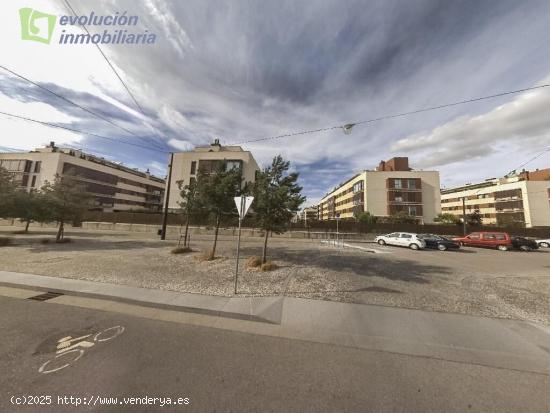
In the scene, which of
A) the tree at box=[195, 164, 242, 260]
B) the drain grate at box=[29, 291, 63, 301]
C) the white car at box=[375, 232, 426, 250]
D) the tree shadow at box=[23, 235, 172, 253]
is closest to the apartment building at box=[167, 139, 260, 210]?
the white car at box=[375, 232, 426, 250]

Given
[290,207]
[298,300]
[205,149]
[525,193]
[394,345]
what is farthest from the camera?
[525,193]

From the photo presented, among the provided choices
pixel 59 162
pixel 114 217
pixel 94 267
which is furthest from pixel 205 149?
pixel 94 267

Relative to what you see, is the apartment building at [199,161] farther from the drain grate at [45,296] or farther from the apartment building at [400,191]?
the drain grate at [45,296]

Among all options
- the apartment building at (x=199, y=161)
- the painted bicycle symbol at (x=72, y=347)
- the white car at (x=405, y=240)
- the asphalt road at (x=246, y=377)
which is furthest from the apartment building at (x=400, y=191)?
the painted bicycle symbol at (x=72, y=347)

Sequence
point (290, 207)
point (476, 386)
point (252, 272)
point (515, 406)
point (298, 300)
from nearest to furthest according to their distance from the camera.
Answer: point (515, 406)
point (476, 386)
point (298, 300)
point (252, 272)
point (290, 207)

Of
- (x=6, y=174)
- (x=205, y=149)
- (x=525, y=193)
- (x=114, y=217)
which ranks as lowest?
(x=114, y=217)

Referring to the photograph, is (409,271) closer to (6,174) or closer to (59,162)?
(6,174)

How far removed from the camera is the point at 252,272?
30.9ft

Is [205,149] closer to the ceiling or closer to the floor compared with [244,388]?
closer to the ceiling

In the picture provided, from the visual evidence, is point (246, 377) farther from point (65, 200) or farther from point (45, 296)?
point (65, 200)

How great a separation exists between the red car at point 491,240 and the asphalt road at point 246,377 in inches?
1090

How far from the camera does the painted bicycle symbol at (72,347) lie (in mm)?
3505

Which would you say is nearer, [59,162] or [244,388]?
[244,388]

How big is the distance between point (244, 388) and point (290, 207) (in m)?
7.51
